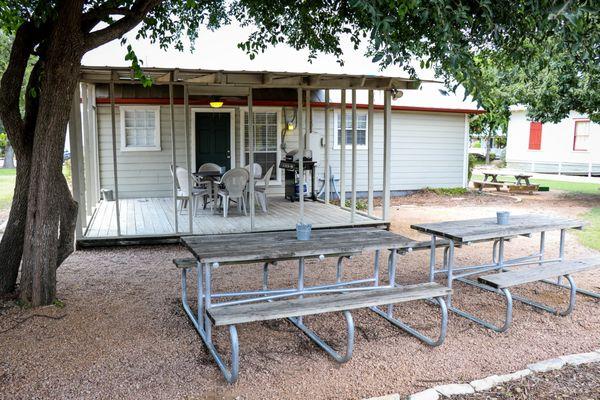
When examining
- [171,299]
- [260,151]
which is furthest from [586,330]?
[260,151]

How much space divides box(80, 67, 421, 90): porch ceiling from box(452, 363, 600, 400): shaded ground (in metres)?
3.76

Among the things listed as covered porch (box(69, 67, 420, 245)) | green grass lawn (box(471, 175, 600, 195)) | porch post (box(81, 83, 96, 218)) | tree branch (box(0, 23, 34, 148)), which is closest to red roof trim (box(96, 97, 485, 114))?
covered porch (box(69, 67, 420, 245))

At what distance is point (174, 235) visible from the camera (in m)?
7.39

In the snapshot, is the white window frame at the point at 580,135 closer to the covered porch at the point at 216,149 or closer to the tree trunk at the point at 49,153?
the covered porch at the point at 216,149

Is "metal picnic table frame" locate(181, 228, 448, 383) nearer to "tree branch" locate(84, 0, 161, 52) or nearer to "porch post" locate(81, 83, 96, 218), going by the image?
"tree branch" locate(84, 0, 161, 52)

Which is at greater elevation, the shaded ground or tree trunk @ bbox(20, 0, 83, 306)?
tree trunk @ bbox(20, 0, 83, 306)

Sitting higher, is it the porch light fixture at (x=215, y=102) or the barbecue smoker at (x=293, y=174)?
the porch light fixture at (x=215, y=102)

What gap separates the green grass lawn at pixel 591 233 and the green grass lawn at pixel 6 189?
1091 centimetres

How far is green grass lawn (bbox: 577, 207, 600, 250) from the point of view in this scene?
7777mm

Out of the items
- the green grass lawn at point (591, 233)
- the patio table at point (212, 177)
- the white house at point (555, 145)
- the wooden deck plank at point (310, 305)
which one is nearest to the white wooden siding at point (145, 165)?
the patio table at point (212, 177)

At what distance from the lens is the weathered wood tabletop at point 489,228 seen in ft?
15.5

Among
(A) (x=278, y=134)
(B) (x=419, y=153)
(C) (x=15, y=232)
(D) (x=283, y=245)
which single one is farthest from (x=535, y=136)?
(C) (x=15, y=232)

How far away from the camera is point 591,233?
8680mm

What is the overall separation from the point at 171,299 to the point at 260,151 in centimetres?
725
